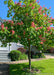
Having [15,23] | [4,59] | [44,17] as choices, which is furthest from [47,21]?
[4,59]

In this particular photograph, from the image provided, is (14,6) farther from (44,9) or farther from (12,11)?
(44,9)

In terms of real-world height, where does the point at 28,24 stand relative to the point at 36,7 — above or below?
below

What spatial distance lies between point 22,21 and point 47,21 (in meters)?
1.45

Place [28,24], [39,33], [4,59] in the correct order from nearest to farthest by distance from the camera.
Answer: [39,33] < [28,24] < [4,59]

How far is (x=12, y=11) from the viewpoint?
6.89 m

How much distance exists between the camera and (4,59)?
451 inches

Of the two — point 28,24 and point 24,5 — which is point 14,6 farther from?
point 28,24

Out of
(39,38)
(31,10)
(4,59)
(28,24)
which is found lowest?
(4,59)

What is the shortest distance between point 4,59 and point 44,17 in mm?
6687

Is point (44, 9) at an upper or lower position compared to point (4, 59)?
upper

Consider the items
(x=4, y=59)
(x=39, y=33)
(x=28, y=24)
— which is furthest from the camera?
(x=4, y=59)

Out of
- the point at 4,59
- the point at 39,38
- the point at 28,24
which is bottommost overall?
the point at 4,59

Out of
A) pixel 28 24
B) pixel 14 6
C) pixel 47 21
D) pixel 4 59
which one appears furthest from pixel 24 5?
pixel 4 59

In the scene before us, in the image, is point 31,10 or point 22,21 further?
point 22,21
